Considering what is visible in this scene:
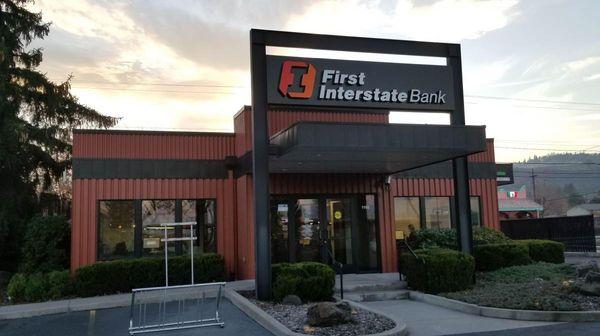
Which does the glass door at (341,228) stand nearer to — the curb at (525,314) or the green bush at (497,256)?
the green bush at (497,256)

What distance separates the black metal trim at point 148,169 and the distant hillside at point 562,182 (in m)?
85.7

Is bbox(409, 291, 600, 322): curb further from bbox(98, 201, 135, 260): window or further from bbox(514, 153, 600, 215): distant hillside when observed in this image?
bbox(514, 153, 600, 215): distant hillside

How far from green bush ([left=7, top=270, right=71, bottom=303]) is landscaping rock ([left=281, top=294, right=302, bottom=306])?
640cm

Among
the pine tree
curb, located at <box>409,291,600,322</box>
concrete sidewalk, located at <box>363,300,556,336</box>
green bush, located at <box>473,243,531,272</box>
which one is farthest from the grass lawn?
the pine tree

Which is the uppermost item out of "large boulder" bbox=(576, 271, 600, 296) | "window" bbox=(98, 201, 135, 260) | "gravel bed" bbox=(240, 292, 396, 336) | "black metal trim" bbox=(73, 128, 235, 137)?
"black metal trim" bbox=(73, 128, 235, 137)

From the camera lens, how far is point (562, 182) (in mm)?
107938

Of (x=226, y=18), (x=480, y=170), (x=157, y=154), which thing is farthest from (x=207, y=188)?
(x=480, y=170)

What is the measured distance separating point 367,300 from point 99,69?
42.8ft

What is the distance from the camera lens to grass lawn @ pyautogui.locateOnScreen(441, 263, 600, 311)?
9.42 meters

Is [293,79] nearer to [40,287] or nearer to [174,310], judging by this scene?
[174,310]

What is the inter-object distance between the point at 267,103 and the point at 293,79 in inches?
35.6

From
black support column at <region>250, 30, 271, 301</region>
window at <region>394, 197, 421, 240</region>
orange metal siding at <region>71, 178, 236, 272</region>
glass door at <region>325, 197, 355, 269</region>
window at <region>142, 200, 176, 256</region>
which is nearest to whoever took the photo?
black support column at <region>250, 30, 271, 301</region>

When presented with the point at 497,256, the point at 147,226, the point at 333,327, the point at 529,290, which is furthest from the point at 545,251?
the point at 147,226

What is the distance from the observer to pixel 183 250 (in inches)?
612
